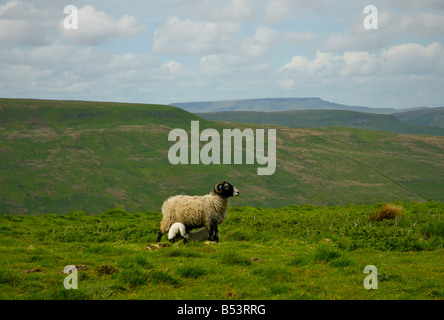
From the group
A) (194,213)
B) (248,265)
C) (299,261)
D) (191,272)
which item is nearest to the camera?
(191,272)

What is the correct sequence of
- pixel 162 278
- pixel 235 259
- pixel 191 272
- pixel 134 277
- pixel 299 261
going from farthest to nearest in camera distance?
pixel 299 261, pixel 235 259, pixel 191 272, pixel 162 278, pixel 134 277

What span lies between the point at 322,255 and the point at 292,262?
0.96 m

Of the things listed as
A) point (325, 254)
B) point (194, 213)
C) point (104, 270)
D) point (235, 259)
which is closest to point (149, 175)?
point (194, 213)

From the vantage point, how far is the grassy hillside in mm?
125625

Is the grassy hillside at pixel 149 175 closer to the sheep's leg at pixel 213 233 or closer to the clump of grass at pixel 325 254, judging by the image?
the sheep's leg at pixel 213 233

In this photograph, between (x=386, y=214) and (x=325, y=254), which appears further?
(x=386, y=214)

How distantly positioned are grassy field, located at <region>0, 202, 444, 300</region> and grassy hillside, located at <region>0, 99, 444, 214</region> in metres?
100

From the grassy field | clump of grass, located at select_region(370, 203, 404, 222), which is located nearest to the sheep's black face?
the grassy field

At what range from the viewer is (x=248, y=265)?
12.8m

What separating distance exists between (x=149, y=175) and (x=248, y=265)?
445 feet

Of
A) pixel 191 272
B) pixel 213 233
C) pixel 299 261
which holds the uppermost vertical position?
pixel 191 272

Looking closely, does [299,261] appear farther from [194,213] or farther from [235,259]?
[194,213]

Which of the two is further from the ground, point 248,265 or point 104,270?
point 104,270

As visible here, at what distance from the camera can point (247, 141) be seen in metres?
187
